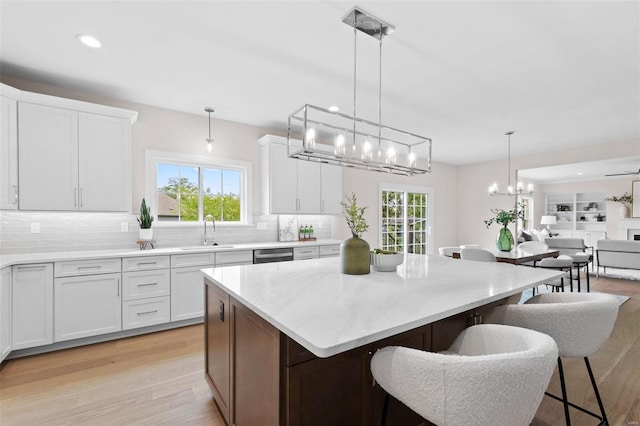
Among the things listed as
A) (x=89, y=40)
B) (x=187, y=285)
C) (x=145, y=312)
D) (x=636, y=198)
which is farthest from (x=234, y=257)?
(x=636, y=198)

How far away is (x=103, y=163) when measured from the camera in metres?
3.21

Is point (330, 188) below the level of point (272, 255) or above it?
above

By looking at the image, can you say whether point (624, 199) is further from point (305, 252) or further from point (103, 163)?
point (103, 163)

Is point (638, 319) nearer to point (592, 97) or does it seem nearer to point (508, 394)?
point (592, 97)

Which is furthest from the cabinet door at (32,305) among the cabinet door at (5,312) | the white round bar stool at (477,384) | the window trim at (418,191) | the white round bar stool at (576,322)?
the window trim at (418,191)

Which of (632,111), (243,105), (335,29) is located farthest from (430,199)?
(335,29)

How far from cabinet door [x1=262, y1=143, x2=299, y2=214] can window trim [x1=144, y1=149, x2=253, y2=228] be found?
0.28 meters

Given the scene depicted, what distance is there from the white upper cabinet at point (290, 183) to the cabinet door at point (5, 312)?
8.77ft

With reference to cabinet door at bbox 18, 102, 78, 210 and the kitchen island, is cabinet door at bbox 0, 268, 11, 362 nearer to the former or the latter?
cabinet door at bbox 18, 102, 78, 210

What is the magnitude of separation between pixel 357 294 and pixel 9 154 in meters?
3.34

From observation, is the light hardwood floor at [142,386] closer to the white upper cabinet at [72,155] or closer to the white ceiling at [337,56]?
the white upper cabinet at [72,155]

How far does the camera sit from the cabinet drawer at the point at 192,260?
3.37 m

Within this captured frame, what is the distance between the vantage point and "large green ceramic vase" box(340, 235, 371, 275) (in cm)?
197

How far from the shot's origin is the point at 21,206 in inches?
111
